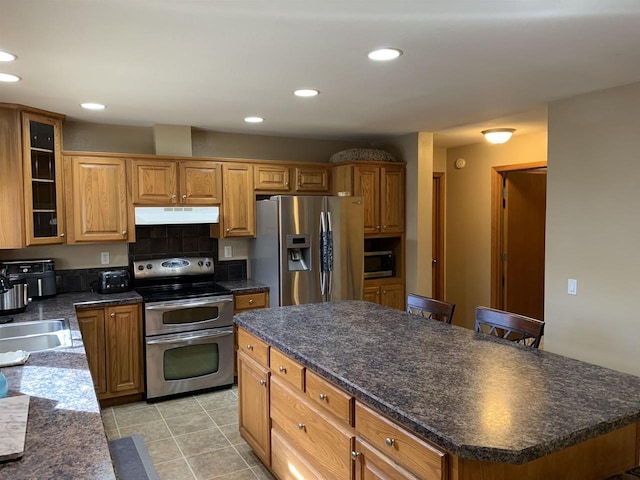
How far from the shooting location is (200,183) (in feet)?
14.1

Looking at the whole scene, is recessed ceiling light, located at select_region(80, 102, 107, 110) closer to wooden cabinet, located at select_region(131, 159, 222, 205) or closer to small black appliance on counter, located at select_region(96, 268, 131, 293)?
wooden cabinet, located at select_region(131, 159, 222, 205)

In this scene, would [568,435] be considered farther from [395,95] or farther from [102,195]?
[102,195]

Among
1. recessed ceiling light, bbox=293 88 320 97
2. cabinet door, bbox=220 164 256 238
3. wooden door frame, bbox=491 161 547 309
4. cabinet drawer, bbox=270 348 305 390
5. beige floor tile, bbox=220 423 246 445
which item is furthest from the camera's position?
wooden door frame, bbox=491 161 547 309

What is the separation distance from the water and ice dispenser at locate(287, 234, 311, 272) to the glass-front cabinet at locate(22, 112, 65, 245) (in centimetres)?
181

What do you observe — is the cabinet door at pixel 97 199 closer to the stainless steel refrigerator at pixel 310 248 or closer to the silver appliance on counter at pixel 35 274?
the silver appliance on counter at pixel 35 274

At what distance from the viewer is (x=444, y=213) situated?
20.2 ft

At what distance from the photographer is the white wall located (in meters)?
3.12

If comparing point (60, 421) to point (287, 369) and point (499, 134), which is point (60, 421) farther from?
point (499, 134)

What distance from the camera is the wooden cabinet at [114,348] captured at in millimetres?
3752

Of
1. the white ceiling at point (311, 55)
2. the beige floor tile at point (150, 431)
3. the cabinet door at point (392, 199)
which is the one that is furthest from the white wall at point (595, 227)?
the beige floor tile at point (150, 431)

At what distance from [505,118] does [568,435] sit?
3.26 m

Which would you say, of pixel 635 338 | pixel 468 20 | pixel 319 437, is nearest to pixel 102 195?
pixel 319 437

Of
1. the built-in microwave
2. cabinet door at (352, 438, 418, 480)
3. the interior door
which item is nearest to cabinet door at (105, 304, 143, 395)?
the built-in microwave

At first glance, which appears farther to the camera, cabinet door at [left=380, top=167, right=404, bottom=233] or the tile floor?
cabinet door at [left=380, top=167, right=404, bottom=233]
